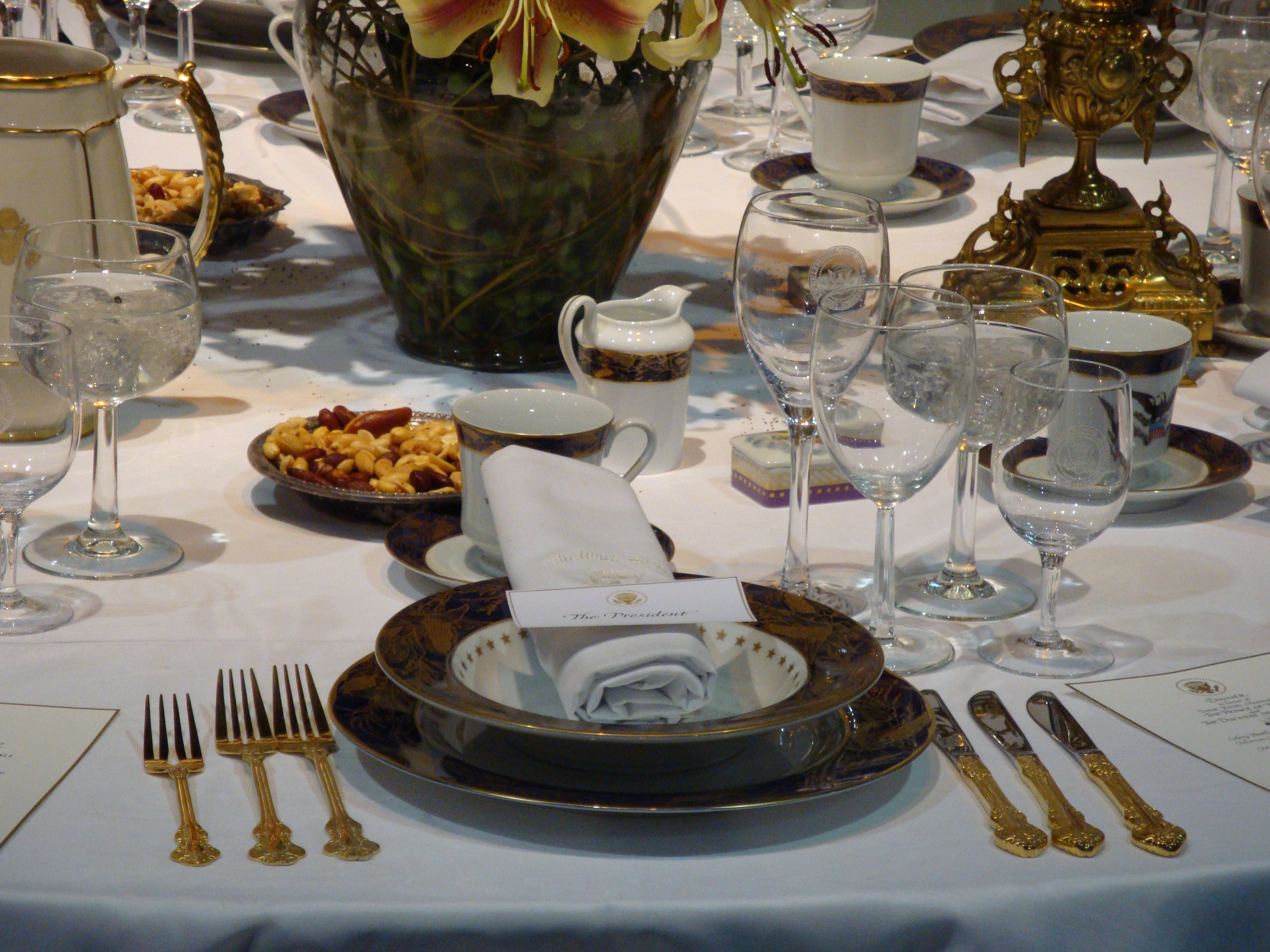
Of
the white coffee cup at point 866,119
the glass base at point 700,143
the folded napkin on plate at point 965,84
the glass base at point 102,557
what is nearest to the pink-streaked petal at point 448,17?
the glass base at point 102,557

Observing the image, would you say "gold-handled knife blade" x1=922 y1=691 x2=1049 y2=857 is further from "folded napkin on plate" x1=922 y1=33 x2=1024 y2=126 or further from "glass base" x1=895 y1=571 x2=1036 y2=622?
"folded napkin on plate" x1=922 y1=33 x2=1024 y2=126

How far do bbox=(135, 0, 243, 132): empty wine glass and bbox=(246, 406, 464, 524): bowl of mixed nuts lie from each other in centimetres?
111

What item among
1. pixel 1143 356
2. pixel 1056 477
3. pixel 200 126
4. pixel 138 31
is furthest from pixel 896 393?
pixel 138 31

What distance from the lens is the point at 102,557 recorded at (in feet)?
3.34

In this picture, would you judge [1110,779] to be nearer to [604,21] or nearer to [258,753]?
[258,753]

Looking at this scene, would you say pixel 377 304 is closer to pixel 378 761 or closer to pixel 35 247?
pixel 35 247

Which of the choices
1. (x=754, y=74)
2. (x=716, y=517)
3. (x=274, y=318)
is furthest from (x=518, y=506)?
(x=754, y=74)

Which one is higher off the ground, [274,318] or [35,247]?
[35,247]

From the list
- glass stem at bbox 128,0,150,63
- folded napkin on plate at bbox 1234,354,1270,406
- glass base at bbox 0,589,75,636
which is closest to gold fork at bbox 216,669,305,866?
glass base at bbox 0,589,75,636

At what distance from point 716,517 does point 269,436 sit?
0.36 metres

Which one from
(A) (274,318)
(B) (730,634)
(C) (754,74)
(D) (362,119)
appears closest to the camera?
(B) (730,634)

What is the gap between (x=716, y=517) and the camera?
1.16m

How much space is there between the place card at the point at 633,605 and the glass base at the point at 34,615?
1.11 ft

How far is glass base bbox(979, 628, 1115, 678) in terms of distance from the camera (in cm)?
90
